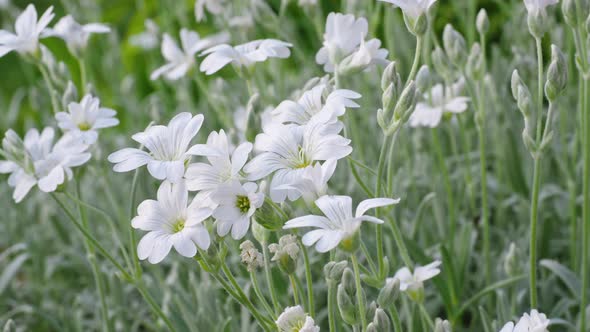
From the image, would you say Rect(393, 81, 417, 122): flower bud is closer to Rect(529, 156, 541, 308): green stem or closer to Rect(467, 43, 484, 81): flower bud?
Rect(529, 156, 541, 308): green stem

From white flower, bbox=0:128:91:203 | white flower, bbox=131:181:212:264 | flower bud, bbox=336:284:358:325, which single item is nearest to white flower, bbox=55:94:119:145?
white flower, bbox=0:128:91:203

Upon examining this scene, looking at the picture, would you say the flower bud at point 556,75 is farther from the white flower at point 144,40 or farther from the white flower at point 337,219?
the white flower at point 144,40

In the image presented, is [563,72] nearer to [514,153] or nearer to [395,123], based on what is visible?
[395,123]

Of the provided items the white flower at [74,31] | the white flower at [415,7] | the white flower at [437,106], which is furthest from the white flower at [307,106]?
the white flower at [74,31]

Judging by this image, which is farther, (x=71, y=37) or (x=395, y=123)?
(x=71, y=37)

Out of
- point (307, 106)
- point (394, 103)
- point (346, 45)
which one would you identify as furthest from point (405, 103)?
point (346, 45)

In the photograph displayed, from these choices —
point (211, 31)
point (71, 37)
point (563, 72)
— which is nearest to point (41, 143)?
point (71, 37)

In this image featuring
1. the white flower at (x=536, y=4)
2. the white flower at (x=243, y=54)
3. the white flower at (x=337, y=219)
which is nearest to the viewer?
the white flower at (x=337, y=219)
